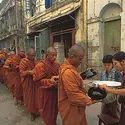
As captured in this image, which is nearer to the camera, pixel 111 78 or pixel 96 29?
pixel 111 78

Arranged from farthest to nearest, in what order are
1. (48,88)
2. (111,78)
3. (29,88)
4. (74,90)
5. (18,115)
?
(18,115) < (29,88) < (48,88) < (111,78) < (74,90)

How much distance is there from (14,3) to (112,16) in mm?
12338

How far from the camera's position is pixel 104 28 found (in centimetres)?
796

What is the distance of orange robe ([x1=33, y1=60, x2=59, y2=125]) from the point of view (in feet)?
11.3

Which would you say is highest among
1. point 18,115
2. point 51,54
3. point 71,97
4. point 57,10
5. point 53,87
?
point 57,10

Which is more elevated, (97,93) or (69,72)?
(69,72)

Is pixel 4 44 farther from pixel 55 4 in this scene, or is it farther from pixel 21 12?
pixel 55 4

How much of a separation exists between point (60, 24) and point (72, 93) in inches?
358

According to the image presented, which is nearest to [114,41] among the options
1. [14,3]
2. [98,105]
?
[98,105]

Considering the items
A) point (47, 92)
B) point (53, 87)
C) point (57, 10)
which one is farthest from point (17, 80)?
point (57, 10)

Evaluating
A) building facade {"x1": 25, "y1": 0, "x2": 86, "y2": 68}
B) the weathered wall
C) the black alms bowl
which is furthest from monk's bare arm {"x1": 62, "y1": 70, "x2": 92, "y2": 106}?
building facade {"x1": 25, "y1": 0, "x2": 86, "y2": 68}

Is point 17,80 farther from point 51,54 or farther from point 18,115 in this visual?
point 51,54

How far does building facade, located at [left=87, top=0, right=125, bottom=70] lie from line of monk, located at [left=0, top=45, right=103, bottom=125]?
3.52 metres

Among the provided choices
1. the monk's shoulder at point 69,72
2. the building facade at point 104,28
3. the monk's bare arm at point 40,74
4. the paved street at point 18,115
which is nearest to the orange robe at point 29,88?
the paved street at point 18,115
